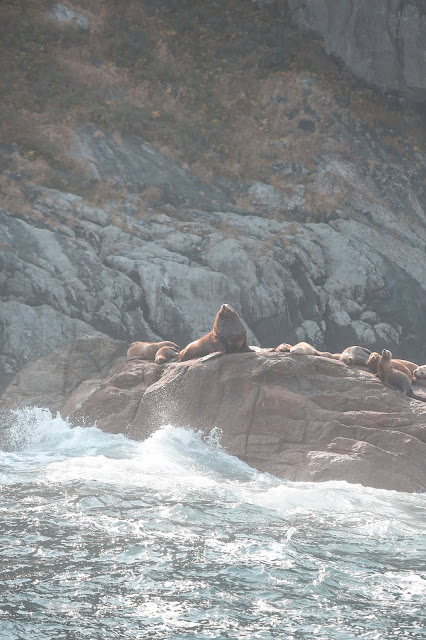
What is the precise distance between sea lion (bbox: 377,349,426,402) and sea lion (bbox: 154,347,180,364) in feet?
15.6

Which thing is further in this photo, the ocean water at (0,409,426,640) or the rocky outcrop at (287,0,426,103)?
the rocky outcrop at (287,0,426,103)

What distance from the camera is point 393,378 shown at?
13242 millimetres

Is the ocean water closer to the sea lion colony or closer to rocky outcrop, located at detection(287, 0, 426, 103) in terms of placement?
the sea lion colony

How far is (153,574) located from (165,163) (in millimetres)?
26977

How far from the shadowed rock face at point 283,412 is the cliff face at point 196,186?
9.05 meters

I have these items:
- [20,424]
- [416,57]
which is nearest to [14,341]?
[20,424]

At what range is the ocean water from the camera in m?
6.07

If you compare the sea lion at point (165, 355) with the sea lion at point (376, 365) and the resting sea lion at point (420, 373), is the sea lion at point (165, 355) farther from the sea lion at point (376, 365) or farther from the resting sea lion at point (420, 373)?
the resting sea lion at point (420, 373)

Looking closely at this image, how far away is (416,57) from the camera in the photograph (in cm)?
3662

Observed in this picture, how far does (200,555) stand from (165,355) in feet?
28.3

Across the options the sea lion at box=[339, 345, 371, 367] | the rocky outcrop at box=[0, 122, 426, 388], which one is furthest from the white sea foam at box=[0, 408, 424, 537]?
the rocky outcrop at box=[0, 122, 426, 388]

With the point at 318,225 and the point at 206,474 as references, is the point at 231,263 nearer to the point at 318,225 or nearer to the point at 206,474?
the point at 318,225

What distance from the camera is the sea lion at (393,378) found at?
13.2 metres

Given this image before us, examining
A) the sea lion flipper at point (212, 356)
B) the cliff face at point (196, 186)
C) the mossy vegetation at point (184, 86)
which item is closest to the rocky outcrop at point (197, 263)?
the cliff face at point (196, 186)
